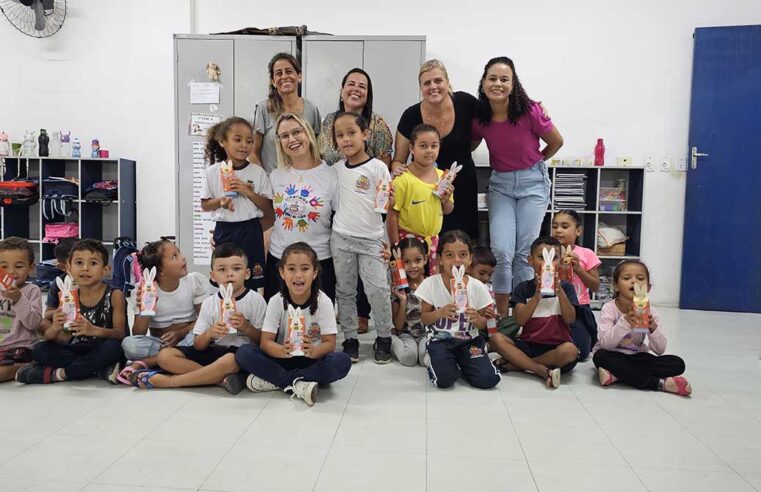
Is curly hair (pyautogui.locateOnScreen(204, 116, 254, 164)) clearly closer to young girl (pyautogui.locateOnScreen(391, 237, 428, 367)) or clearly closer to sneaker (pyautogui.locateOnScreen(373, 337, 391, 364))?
young girl (pyautogui.locateOnScreen(391, 237, 428, 367))

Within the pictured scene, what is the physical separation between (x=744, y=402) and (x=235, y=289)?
97.4 inches

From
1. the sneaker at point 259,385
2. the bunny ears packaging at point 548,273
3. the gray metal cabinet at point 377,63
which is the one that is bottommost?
the sneaker at point 259,385

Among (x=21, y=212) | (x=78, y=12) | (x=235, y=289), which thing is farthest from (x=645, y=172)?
(x=21, y=212)

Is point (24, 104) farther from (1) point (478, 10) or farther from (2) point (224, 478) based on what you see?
(2) point (224, 478)

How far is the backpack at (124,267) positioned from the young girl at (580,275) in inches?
139

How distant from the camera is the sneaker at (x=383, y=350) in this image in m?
3.08

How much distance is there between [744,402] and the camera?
2.52 m

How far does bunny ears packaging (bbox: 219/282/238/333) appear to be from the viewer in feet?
8.13

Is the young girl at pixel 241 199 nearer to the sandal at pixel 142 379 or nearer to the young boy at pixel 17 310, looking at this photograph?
the sandal at pixel 142 379

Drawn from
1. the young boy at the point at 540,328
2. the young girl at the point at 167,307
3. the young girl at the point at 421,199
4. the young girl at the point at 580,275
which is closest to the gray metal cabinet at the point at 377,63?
the young girl at the point at 421,199

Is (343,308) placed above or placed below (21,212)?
below

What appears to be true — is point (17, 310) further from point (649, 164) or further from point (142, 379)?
point (649, 164)

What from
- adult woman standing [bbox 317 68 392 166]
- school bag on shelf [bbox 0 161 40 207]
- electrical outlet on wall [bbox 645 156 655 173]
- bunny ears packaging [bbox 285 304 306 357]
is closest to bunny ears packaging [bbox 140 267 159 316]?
bunny ears packaging [bbox 285 304 306 357]

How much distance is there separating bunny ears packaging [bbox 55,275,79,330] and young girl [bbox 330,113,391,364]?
51.5 inches
